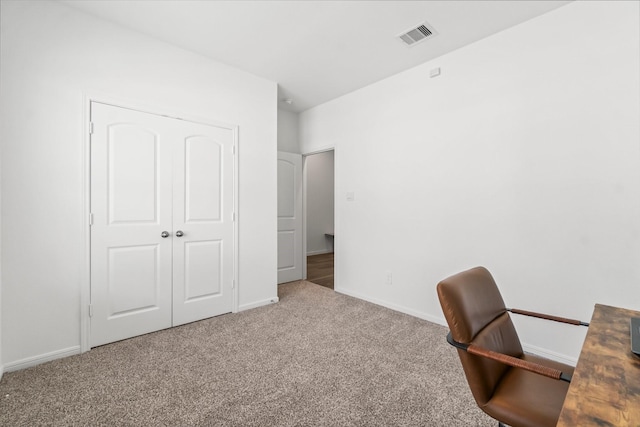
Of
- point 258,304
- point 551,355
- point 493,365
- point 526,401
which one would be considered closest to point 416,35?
point 493,365

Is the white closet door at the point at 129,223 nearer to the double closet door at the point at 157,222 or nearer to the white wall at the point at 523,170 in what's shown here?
the double closet door at the point at 157,222

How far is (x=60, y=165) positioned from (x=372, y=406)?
2.89 m

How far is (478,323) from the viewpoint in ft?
4.47

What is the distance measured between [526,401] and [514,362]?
231 mm

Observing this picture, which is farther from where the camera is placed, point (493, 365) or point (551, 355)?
point (551, 355)

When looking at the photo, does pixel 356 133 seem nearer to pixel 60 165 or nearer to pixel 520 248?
pixel 520 248

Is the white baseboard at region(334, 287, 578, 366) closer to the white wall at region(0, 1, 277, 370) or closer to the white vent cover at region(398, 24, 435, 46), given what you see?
the white vent cover at region(398, 24, 435, 46)

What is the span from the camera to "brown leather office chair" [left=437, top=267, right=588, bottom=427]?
115 cm

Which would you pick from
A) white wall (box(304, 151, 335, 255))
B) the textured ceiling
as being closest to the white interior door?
the textured ceiling

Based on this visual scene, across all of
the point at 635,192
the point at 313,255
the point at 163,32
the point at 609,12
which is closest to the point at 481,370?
the point at 635,192

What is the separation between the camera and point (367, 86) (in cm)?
387

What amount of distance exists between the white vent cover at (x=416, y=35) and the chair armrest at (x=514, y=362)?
101 inches

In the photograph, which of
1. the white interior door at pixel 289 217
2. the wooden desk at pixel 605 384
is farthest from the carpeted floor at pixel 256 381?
the white interior door at pixel 289 217

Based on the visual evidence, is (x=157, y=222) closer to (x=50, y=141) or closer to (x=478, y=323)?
(x=50, y=141)
